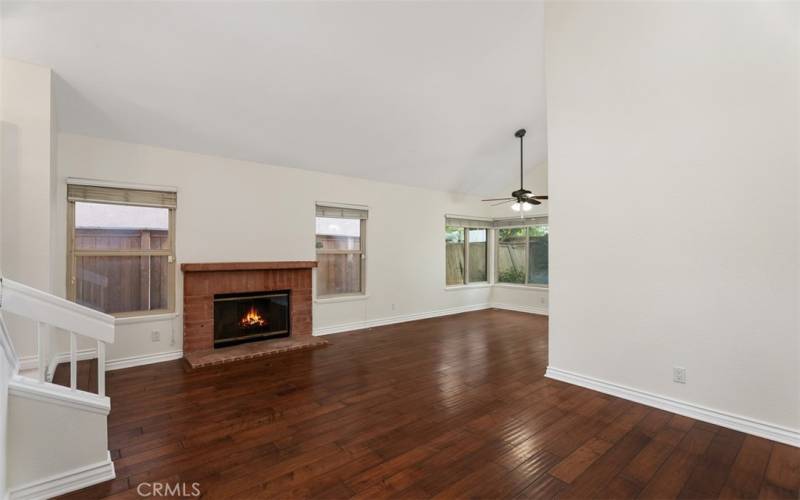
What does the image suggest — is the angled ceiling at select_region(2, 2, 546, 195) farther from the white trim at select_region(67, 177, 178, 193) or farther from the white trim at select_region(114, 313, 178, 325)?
the white trim at select_region(114, 313, 178, 325)

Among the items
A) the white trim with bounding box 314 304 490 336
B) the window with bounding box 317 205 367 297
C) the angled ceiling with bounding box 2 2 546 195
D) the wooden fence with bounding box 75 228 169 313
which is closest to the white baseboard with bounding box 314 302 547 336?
the white trim with bounding box 314 304 490 336

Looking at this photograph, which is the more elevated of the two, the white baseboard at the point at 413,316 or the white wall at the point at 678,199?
the white wall at the point at 678,199

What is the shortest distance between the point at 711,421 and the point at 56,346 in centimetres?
581

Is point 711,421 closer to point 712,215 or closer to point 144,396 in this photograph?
point 712,215

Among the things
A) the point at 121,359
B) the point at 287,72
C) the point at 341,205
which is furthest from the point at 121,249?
the point at 341,205

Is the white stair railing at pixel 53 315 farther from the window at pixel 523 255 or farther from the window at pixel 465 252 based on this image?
the window at pixel 523 255

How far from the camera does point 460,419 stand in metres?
2.69

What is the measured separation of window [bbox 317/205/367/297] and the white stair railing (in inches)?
136

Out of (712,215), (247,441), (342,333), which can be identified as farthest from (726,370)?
(342,333)

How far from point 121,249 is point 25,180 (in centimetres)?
119

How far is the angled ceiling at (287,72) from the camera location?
9.25ft

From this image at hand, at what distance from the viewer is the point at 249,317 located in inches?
189

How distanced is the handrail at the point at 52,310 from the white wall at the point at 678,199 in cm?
364

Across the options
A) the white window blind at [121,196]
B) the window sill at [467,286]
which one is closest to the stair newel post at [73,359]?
the white window blind at [121,196]
